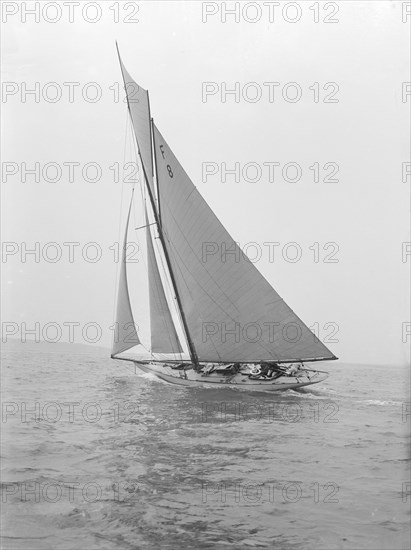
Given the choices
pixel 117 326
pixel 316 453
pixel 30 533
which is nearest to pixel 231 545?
pixel 30 533

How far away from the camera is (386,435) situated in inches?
720

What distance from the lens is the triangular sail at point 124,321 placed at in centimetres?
3316

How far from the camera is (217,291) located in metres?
26.7

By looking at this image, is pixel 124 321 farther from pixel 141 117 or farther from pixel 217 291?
pixel 141 117

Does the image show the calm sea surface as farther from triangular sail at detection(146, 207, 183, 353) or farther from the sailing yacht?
triangular sail at detection(146, 207, 183, 353)

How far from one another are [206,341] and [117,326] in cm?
753

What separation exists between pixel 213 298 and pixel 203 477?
15.3 m

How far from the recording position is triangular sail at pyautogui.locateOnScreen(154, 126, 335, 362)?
2583cm

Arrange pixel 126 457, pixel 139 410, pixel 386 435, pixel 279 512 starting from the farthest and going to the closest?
1. pixel 139 410
2. pixel 386 435
3. pixel 126 457
4. pixel 279 512

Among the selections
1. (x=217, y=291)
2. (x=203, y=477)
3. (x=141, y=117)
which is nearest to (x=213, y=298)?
(x=217, y=291)

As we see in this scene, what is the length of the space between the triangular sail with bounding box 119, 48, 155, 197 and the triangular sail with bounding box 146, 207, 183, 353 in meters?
4.83

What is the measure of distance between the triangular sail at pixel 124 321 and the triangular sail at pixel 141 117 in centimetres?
603

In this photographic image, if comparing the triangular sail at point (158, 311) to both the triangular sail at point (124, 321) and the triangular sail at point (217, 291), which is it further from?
the triangular sail at point (217, 291)

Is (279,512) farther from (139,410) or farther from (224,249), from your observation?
(224,249)
